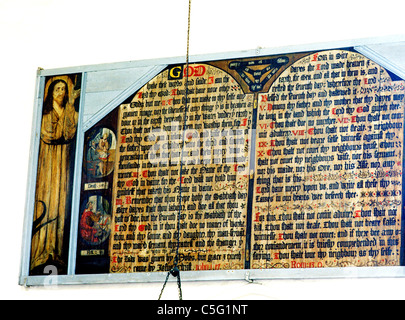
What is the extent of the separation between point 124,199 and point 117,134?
46cm

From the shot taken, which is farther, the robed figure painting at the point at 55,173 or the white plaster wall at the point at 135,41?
the robed figure painting at the point at 55,173

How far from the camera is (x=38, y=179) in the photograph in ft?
22.6

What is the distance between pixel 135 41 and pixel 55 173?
1.07 metres

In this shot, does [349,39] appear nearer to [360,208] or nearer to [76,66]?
[360,208]

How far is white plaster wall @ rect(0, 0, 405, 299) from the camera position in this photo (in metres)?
6.33

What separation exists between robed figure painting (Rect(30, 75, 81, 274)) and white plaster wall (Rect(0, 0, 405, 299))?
13 centimetres

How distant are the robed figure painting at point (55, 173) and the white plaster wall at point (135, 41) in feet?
0.41

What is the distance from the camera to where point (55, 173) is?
22.4ft

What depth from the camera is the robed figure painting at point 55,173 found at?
6707mm

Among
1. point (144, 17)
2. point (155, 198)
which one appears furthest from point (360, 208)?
point (144, 17)

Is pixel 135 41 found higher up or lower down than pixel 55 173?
higher up

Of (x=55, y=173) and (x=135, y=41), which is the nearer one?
(x=55, y=173)
